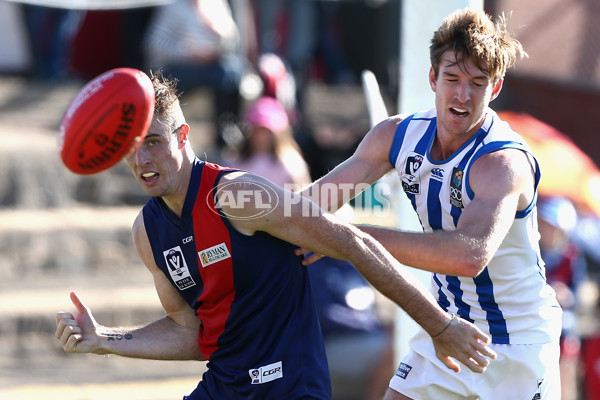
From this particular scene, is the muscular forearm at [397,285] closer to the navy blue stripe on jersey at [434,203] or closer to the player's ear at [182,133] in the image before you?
the navy blue stripe on jersey at [434,203]

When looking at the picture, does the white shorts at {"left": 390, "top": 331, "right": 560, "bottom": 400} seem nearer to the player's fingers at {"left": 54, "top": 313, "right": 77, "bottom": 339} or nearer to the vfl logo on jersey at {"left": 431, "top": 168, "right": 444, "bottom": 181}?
the vfl logo on jersey at {"left": 431, "top": 168, "right": 444, "bottom": 181}

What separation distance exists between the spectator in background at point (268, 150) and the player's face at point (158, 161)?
3817 mm

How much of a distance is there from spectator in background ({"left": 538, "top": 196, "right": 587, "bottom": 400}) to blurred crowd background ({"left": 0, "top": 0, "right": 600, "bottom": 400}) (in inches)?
0.7

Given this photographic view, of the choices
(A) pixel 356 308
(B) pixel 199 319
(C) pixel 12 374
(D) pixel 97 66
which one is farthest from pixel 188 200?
(D) pixel 97 66

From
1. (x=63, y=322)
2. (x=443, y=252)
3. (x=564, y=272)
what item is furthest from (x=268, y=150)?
(x=443, y=252)

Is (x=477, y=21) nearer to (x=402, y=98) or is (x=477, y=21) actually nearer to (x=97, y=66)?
(x=402, y=98)

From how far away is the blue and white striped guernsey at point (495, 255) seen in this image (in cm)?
409

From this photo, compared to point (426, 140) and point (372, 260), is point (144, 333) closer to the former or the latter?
point (372, 260)

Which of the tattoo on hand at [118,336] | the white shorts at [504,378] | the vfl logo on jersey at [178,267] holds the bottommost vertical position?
the white shorts at [504,378]

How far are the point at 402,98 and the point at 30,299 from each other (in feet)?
14.5

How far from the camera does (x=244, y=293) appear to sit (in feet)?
13.7

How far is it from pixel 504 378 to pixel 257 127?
4.32m

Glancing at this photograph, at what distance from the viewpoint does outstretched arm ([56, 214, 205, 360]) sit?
4340mm

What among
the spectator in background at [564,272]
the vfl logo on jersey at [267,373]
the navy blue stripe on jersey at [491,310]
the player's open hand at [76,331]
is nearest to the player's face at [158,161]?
the player's open hand at [76,331]
